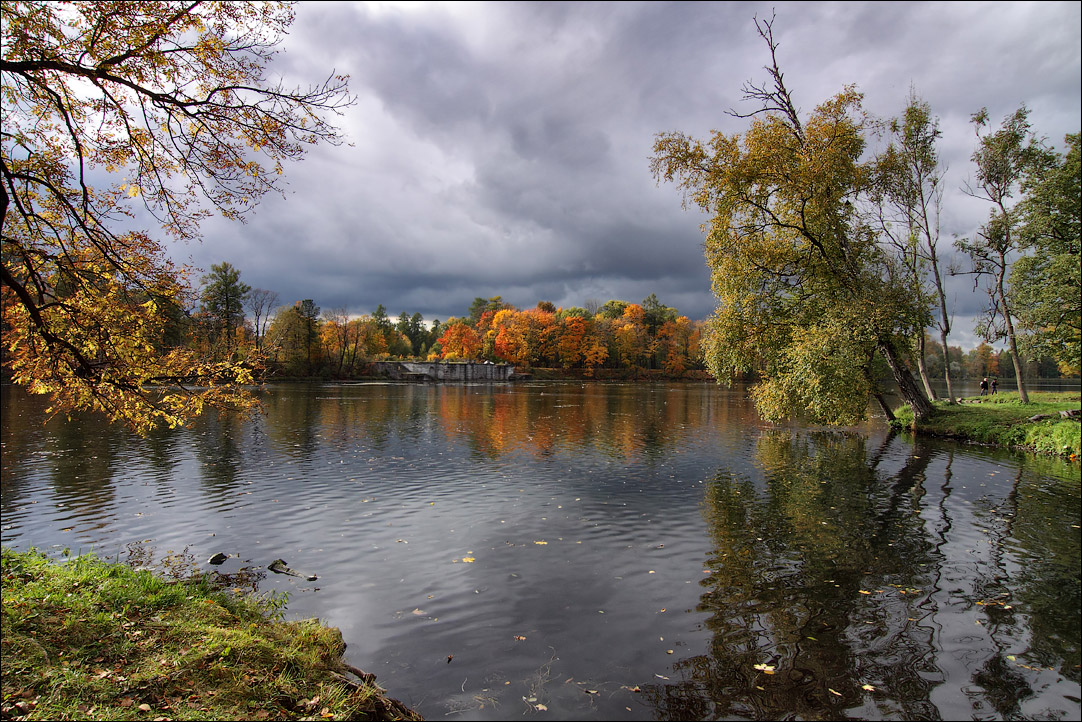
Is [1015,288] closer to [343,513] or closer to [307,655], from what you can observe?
[343,513]

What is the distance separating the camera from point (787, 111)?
25422 mm

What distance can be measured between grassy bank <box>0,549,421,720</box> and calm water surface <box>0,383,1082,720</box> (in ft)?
2.76

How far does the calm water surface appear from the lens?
6496 mm

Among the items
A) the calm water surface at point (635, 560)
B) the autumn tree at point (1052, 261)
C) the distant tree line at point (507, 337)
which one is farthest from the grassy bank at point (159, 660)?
the distant tree line at point (507, 337)

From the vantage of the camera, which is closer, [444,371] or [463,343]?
[444,371]

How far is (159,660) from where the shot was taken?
5.68 m

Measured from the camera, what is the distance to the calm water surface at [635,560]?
6496 mm

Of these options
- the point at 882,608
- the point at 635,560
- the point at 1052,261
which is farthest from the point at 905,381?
the point at 635,560

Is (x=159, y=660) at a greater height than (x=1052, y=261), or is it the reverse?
(x=1052, y=261)

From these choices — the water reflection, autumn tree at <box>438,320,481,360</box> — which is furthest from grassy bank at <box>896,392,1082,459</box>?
autumn tree at <box>438,320,481,360</box>

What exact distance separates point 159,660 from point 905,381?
32830mm

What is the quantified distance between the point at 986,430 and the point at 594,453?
19796 mm

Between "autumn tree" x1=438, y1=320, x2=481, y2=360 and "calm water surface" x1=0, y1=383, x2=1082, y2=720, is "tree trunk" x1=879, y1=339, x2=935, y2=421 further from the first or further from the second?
"autumn tree" x1=438, y1=320, x2=481, y2=360

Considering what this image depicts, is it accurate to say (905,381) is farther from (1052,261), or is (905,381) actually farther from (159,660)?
(159,660)
